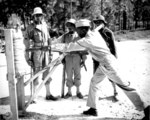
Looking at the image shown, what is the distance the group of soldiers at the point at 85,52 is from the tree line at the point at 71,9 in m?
22.1

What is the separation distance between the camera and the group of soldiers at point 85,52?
4.45 m

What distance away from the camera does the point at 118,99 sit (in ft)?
19.5

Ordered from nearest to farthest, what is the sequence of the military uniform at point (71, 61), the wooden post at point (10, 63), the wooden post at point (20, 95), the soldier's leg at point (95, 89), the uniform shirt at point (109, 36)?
the wooden post at point (10, 63) < the wooden post at point (20, 95) < the soldier's leg at point (95, 89) < the uniform shirt at point (109, 36) < the military uniform at point (71, 61)

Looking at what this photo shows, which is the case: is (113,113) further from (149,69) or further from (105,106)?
(149,69)

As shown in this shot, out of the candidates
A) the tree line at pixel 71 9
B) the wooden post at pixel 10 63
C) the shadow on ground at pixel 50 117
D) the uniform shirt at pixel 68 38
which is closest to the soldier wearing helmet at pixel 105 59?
the shadow on ground at pixel 50 117

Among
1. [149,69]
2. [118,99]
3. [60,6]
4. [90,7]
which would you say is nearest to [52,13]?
[60,6]

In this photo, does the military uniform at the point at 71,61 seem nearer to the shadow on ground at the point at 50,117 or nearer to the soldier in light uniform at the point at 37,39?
the soldier in light uniform at the point at 37,39

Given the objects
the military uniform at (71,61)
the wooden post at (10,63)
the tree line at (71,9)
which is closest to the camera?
the wooden post at (10,63)

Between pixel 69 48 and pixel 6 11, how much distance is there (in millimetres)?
26054

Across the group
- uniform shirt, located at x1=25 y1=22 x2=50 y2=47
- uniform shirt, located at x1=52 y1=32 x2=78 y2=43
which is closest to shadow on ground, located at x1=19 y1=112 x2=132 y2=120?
uniform shirt, located at x1=25 y1=22 x2=50 y2=47

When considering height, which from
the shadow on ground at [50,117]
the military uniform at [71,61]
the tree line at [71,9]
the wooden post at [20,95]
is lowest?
the shadow on ground at [50,117]

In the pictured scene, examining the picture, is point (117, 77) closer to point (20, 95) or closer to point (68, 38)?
point (20, 95)

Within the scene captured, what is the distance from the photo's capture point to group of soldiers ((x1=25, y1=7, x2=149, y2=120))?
4.45m

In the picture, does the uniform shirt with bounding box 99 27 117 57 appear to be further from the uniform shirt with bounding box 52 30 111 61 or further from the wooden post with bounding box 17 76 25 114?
the wooden post with bounding box 17 76 25 114
